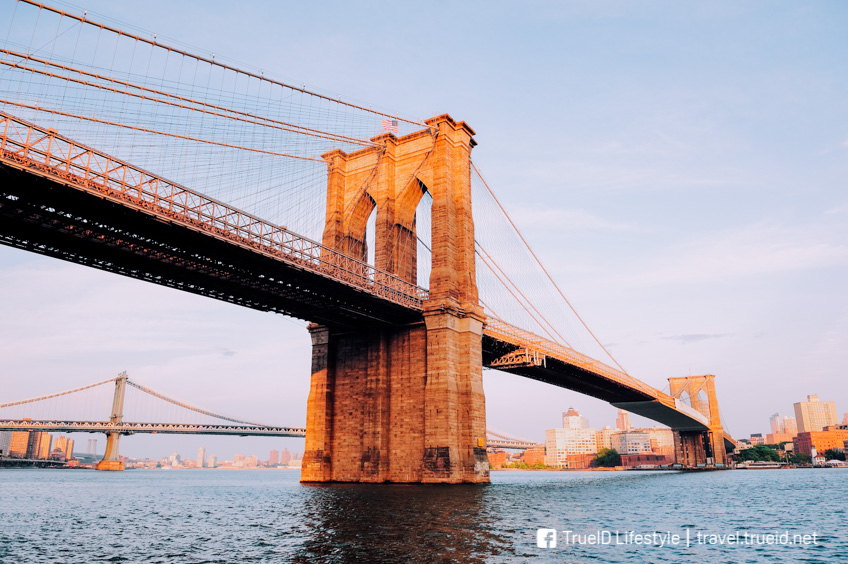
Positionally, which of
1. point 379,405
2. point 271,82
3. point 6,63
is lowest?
point 379,405

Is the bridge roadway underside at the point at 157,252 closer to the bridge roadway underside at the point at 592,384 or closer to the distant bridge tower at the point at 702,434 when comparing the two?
the bridge roadway underside at the point at 592,384

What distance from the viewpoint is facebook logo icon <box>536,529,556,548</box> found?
60.4 ft

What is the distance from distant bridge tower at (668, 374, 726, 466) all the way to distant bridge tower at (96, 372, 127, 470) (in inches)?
4703

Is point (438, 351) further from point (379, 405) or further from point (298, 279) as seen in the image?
point (298, 279)

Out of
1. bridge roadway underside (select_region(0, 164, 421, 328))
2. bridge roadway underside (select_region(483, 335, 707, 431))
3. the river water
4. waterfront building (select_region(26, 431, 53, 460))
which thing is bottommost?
the river water

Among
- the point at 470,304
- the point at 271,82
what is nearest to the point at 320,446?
the point at 470,304

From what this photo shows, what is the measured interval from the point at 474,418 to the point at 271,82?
27122 millimetres

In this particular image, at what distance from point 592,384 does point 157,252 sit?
191 ft

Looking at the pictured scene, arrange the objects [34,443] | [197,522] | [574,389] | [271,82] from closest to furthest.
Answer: [197,522]
[271,82]
[574,389]
[34,443]

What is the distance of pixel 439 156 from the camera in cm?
5147

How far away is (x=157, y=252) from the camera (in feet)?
113

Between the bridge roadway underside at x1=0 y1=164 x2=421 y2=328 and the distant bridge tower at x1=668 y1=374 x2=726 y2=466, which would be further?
the distant bridge tower at x1=668 y1=374 x2=726 y2=466

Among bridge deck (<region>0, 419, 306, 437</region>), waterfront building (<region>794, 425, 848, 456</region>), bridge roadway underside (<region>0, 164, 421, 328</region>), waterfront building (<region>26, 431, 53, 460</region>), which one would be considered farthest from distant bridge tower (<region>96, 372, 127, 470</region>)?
waterfront building (<region>794, 425, 848, 456</region>)

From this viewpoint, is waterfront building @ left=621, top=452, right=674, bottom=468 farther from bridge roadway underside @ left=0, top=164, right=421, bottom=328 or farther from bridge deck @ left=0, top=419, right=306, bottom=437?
bridge roadway underside @ left=0, top=164, right=421, bottom=328
